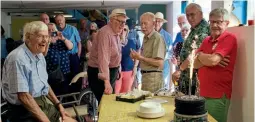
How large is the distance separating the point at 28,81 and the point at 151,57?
1101 millimetres

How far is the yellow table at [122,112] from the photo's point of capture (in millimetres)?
1496

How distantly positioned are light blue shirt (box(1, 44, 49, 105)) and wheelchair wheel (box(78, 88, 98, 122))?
1.63 metres

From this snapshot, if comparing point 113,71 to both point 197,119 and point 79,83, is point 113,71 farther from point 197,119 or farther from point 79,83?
point 197,119

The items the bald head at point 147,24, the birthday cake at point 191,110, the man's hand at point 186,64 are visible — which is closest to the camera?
the birthday cake at point 191,110

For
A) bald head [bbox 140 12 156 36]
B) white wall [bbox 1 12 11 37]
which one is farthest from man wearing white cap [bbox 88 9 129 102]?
white wall [bbox 1 12 11 37]

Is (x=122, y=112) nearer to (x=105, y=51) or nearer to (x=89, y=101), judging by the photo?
(x=105, y=51)

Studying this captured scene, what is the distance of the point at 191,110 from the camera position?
1264 mm

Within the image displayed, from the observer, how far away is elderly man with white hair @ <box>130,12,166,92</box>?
247 centimetres

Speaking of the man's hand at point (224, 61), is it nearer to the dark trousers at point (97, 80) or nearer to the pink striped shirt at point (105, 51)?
the pink striped shirt at point (105, 51)

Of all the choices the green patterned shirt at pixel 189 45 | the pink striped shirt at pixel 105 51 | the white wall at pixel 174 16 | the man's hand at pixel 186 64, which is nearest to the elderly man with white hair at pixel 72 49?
the pink striped shirt at pixel 105 51

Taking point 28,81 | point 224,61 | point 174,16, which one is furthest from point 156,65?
point 174,16

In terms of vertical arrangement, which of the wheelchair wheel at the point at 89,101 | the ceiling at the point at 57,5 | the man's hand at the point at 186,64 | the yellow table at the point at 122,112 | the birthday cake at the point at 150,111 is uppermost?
the ceiling at the point at 57,5

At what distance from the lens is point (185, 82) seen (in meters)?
2.23

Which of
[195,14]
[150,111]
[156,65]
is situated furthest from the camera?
[156,65]
